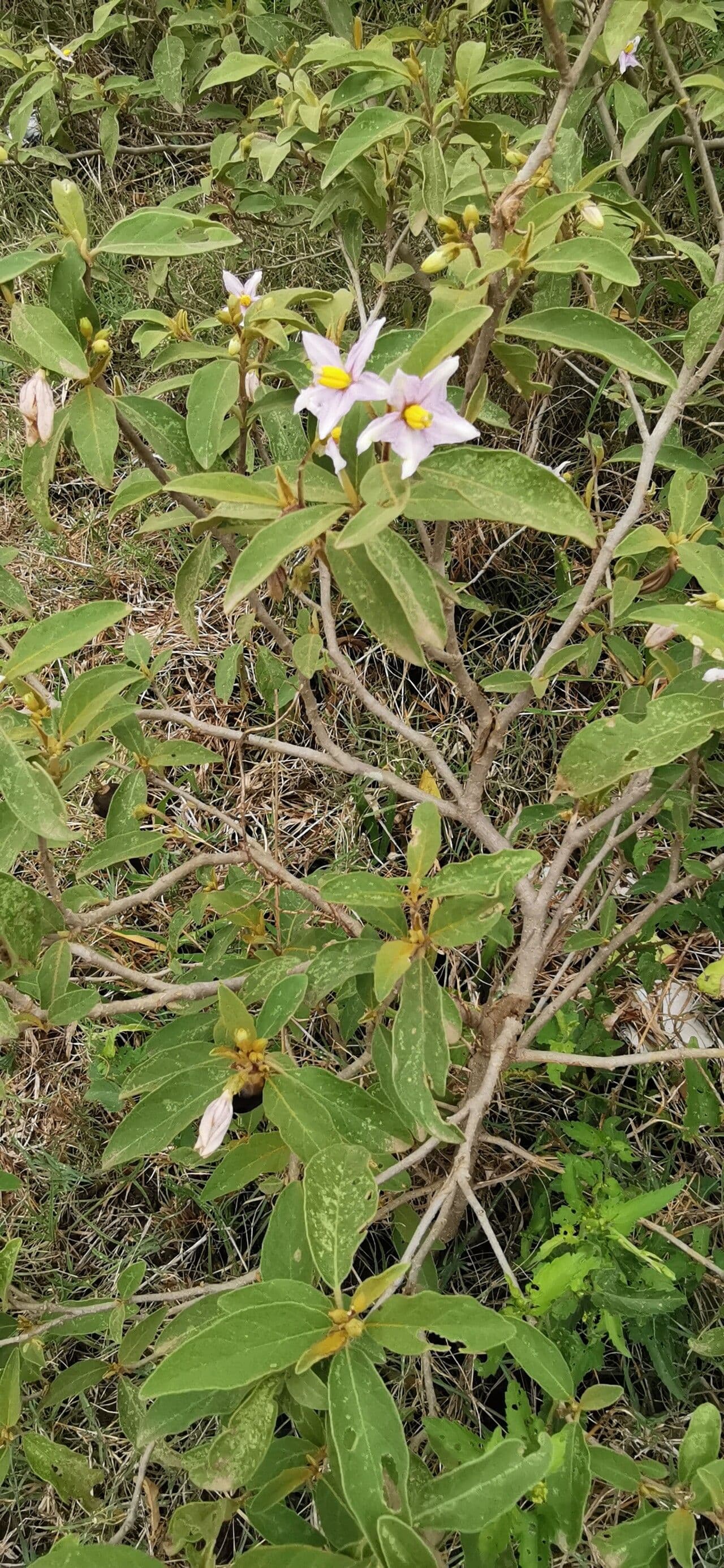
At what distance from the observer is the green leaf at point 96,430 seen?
3.67 feet

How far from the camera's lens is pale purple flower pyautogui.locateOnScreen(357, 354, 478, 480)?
84 centimetres

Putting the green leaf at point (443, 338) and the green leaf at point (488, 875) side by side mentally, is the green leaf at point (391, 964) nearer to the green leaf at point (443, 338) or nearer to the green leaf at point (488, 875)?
the green leaf at point (488, 875)

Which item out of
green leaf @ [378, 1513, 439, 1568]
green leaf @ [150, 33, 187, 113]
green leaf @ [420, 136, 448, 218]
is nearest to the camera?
green leaf @ [378, 1513, 439, 1568]

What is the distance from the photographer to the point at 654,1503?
4.41ft

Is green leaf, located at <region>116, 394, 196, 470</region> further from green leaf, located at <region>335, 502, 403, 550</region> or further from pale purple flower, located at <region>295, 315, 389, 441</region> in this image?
green leaf, located at <region>335, 502, 403, 550</region>

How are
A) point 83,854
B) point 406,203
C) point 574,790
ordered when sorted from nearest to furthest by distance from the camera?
point 574,790
point 406,203
point 83,854

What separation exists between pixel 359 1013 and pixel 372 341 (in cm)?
103

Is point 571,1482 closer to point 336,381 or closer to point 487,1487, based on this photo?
point 487,1487

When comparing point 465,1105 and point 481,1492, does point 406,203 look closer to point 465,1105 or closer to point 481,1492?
point 465,1105

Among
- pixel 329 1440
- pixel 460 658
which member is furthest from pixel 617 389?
pixel 329 1440

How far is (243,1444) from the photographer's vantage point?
881 mm

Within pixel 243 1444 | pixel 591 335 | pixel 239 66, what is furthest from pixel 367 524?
pixel 239 66

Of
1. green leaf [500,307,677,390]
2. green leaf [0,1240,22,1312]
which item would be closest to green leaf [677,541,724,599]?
green leaf [500,307,677,390]

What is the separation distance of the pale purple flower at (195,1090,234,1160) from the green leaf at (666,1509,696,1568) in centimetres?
58
